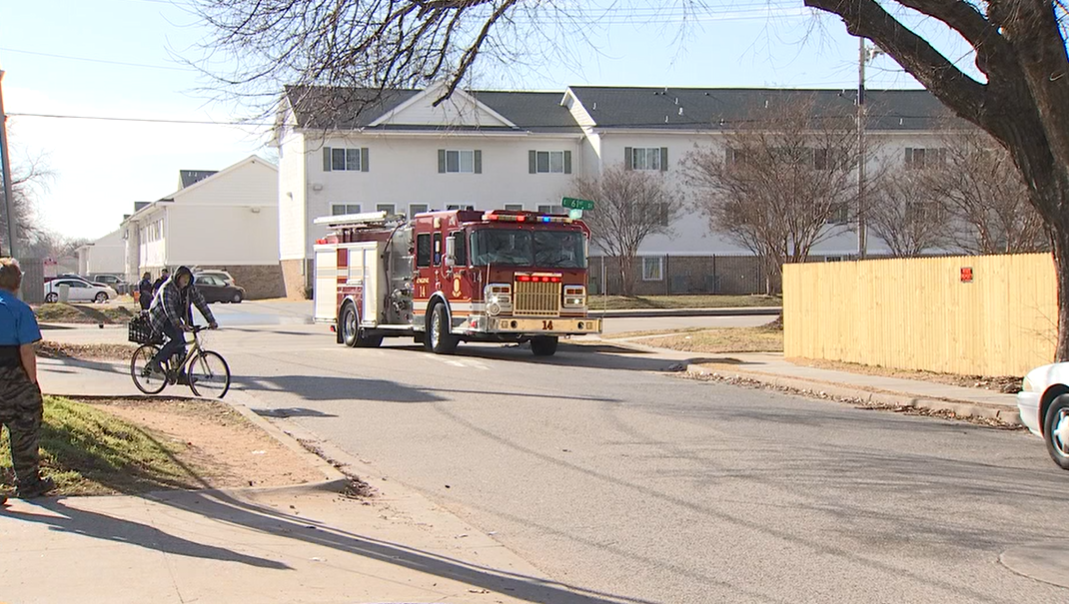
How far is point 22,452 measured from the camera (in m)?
8.17

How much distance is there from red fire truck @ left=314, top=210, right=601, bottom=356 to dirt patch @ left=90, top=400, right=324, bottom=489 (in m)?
9.03

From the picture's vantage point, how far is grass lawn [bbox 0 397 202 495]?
8.67 meters

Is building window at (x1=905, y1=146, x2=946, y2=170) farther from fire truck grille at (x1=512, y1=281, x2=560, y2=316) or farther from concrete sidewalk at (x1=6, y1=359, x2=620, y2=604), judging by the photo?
concrete sidewalk at (x1=6, y1=359, x2=620, y2=604)

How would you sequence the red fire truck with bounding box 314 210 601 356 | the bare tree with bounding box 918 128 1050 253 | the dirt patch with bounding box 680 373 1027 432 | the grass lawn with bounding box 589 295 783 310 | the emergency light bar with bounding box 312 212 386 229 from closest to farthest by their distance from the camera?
the dirt patch with bounding box 680 373 1027 432
the red fire truck with bounding box 314 210 601 356
the emergency light bar with bounding box 312 212 386 229
the bare tree with bounding box 918 128 1050 253
the grass lawn with bounding box 589 295 783 310

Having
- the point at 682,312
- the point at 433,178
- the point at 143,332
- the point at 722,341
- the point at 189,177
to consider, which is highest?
the point at 189,177

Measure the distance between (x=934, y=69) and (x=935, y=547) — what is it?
9.08 m

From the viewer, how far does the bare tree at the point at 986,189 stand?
30828 millimetres

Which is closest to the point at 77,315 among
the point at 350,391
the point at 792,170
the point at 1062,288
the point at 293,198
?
the point at 293,198

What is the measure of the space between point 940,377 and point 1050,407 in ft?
25.5

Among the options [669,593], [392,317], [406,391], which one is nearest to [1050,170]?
[406,391]

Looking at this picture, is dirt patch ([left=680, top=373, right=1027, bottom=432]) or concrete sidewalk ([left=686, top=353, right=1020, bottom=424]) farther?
concrete sidewalk ([left=686, top=353, right=1020, bottom=424])

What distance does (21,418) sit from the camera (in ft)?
27.1

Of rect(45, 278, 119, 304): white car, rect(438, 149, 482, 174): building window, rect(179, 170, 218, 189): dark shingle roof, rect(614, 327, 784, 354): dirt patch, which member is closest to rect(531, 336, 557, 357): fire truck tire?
rect(614, 327, 784, 354): dirt patch

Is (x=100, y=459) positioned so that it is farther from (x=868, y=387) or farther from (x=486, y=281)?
(x=486, y=281)
